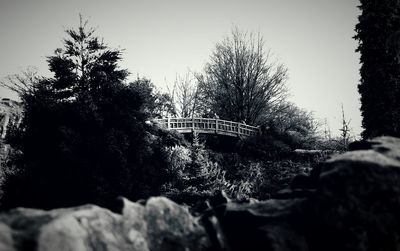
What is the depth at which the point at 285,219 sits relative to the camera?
16.7 feet

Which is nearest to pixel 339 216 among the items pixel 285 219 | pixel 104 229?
pixel 285 219

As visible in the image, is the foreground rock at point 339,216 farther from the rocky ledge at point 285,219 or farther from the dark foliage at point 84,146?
the dark foliage at point 84,146

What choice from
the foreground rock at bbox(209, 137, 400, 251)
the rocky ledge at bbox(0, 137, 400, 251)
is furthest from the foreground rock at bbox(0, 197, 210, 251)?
the foreground rock at bbox(209, 137, 400, 251)

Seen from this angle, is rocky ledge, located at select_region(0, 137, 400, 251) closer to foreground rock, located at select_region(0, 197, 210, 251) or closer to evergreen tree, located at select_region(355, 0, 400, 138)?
foreground rock, located at select_region(0, 197, 210, 251)

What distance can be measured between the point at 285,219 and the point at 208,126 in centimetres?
→ 1830

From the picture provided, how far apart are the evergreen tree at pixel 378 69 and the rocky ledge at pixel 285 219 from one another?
1087cm

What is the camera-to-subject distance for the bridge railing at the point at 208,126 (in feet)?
70.9

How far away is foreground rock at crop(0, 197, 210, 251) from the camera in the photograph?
3.08m

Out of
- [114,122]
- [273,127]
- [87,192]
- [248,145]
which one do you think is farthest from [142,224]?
[273,127]

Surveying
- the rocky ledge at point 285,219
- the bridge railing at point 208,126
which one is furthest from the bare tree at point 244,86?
the rocky ledge at point 285,219

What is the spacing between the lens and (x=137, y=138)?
1388 cm

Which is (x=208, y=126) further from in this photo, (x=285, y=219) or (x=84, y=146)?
(x=285, y=219)

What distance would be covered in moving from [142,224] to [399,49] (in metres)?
12.5

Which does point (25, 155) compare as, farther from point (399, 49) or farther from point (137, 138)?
point (399, 49)
